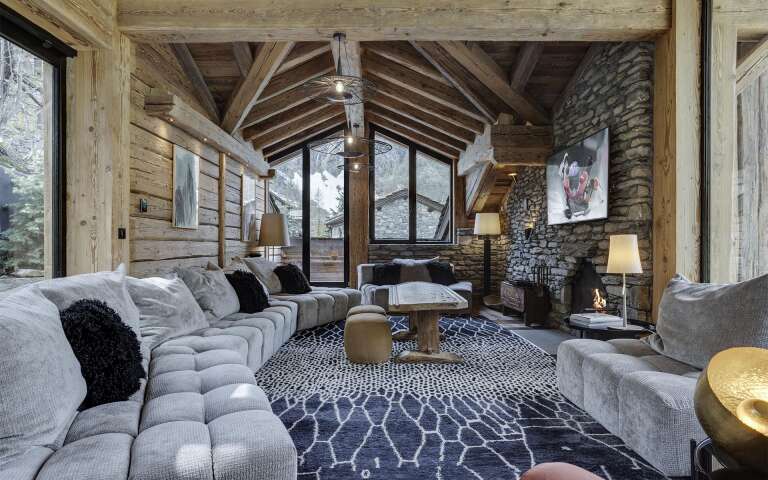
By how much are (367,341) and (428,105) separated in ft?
13.3

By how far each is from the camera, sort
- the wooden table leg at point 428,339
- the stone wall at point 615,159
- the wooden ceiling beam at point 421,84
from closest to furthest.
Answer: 1. the stone wall at point 615,159
2. the wooden table leg at point 428,339
3. the wooden ceiling beam at point 421,84

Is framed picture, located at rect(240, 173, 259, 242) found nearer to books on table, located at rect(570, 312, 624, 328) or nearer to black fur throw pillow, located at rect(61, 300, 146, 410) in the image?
black fur throw pillow, located at rect(61, 300, 146, 410)

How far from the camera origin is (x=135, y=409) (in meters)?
1.74

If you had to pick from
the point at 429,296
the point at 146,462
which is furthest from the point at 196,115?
the point at 146,462

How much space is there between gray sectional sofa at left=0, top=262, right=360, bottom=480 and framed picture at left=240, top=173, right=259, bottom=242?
441cm

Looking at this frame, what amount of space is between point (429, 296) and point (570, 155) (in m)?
2.37

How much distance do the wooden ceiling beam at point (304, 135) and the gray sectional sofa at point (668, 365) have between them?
6442 mm

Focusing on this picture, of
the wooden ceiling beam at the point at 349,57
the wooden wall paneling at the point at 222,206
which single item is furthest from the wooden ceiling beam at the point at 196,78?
the wooden ceiling beam at the point at 349,57

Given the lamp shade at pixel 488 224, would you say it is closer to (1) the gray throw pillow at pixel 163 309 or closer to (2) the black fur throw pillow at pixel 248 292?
(2) the black fur throw pillow at pixel 248 292

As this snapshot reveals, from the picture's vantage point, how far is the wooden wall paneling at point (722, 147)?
3.32 metres

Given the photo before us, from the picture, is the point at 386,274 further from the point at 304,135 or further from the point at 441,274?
the point at 304,135

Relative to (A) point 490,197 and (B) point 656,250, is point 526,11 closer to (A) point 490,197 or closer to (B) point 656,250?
(B) point 656,250

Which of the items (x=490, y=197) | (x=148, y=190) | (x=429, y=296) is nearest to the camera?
(x=148, y=190)

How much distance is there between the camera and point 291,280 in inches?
225
